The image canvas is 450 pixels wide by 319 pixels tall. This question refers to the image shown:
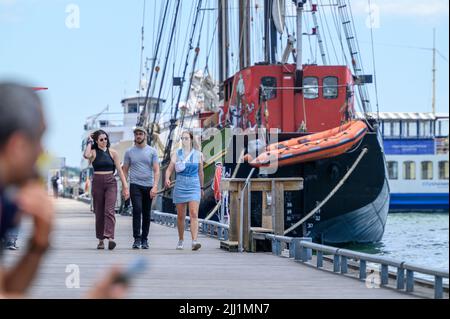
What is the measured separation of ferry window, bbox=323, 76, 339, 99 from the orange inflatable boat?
5.12 metres

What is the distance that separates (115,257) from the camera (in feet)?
41.2

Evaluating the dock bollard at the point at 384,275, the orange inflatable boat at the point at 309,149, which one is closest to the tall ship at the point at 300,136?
the orange inflatable boat at the point at 309,149

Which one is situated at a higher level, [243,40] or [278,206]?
[243,40]

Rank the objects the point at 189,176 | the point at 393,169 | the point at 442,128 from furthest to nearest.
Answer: the point at 442,128, the point at 393,169, the point at 189,176

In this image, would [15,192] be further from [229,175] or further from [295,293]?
[229,175]

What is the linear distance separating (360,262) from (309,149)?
1498 cm

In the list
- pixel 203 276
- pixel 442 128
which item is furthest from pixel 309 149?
pixel 442 128

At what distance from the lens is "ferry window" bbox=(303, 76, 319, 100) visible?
101ft

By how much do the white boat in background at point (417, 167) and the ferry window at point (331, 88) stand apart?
33.3m

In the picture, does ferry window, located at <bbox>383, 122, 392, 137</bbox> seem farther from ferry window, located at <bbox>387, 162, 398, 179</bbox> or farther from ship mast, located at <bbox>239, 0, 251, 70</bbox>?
ship mast, located at <bbox>239, 0, 251, 70</bbox>

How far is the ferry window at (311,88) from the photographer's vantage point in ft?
101

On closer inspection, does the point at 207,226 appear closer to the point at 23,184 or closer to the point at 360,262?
the point at 360,262

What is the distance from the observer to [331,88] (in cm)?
3081
